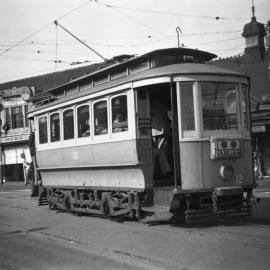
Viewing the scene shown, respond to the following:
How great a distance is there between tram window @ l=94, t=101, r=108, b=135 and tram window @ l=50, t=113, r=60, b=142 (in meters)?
2.25

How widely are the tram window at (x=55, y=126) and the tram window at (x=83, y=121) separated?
4.50 ft

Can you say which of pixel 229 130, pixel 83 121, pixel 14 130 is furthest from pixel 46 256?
pixel 14 130

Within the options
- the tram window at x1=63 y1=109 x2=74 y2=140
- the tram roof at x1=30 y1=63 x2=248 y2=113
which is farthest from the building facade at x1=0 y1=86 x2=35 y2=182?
the tram roof at x1=30 y1=63 x2=248 y2=113

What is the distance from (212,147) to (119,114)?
230cm

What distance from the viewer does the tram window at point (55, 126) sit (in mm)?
14547

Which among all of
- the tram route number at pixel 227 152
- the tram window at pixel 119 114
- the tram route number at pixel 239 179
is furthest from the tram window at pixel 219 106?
the tram window at pixel 119 114

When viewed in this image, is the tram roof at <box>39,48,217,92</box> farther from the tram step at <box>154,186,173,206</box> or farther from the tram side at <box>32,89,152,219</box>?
the tram step at <box>154,186,173,206</box>

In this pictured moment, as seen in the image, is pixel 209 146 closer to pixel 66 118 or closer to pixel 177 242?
pixel 177 242

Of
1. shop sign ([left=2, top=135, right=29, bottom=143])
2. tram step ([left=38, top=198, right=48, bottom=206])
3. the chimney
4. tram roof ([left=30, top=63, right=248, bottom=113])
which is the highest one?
the chimney

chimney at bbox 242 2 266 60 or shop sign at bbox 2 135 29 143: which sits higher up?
chimney at bbox 242 2 266 60

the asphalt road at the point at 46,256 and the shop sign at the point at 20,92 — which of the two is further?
the shop sign at the point at 20,92

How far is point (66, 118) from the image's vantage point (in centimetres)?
1401

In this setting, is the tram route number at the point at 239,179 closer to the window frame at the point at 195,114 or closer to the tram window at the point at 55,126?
the window frame at the point at 195,114

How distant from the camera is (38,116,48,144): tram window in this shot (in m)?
15.4
